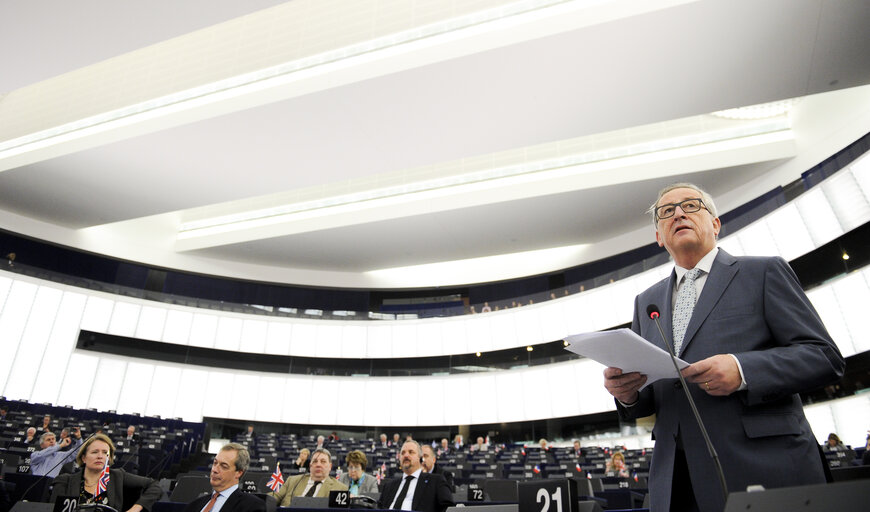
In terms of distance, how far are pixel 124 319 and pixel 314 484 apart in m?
19.5

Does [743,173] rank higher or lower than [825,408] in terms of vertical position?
higher

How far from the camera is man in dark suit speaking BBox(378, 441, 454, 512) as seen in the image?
507 centimetres

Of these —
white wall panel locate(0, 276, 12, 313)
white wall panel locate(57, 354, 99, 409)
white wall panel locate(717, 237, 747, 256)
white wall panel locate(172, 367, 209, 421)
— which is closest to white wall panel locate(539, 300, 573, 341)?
white wall panel locate(717, 237, 747, 256)

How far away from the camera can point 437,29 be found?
13117mm

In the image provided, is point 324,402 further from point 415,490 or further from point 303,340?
point 415,490

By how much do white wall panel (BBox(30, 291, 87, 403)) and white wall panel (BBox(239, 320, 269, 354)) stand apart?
627cm

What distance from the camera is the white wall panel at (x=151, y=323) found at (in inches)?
878

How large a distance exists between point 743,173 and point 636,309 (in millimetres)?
17599

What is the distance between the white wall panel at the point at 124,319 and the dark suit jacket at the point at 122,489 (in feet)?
65.0

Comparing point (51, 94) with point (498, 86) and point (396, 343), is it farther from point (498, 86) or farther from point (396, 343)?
point (396, 343)

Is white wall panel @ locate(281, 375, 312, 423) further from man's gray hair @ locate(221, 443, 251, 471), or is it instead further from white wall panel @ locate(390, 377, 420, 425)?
man's gray hair @ locate(221, 443, 251, 471)

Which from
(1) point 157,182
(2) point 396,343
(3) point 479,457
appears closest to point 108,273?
(1) point 157,182

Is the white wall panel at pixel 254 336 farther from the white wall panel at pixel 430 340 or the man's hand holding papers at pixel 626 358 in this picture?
the man's hand holding papers at pixel 626 358

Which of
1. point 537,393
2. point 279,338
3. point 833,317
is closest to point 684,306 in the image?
point 833,317
